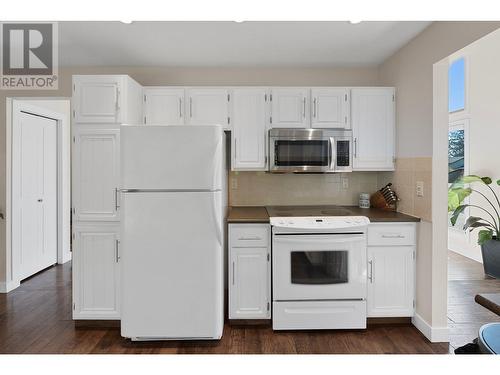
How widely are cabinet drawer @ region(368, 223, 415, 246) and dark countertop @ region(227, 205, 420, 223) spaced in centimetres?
5

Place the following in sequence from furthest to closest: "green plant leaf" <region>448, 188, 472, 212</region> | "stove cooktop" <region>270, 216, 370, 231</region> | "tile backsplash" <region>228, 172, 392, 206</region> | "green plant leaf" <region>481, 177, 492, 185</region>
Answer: "green plant leaf" <region>448, 188, 472, 212</region> → "green plant leaf" <region>481, 177, 492, 185</region> → "tile backsplash" <region>228, 172, 392, 206</region> → "stove cooktop" <region>270, 216, 370, 231</region>

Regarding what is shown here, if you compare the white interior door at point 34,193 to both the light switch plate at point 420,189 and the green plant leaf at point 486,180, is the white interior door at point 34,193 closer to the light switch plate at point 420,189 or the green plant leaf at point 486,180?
the light switch plate at point 420,189

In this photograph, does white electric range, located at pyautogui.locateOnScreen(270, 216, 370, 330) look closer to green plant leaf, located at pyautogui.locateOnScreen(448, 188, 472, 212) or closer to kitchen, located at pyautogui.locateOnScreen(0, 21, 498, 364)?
kitchen, located at pyautogui.locateOnScreen(0, 21, 498, 364)

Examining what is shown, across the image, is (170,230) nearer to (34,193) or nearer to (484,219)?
(34,193)

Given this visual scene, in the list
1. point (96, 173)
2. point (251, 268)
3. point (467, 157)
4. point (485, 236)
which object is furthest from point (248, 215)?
point (467, 157)

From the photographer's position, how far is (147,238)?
2.57 m

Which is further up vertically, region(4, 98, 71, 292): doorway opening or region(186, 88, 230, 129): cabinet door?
region(186, 88, 230, 129): cabinet door

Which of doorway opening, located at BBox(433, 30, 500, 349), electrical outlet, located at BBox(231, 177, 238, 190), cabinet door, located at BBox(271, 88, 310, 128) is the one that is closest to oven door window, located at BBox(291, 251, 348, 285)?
doorway opening, located at BBox(433, 30, 500, 349)

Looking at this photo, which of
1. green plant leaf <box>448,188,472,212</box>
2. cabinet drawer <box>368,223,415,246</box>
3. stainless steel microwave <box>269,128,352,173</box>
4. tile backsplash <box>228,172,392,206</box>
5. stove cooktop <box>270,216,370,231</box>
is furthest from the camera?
green plant leaf <box>448,188,472,212</box>

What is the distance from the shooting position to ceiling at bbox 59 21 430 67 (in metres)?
2.68

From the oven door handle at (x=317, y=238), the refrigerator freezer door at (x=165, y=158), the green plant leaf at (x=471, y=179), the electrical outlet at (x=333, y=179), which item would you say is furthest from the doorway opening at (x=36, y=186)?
the green plant leaf at (x=471, y=179)

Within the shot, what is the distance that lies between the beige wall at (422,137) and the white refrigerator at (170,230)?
162 centimetres

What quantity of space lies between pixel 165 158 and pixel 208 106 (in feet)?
3.15

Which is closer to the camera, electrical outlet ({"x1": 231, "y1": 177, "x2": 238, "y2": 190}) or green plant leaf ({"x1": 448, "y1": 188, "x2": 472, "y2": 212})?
electrical outlet ({"x1": 231, "y1": 177, "x2": 238, "y2": 190})
